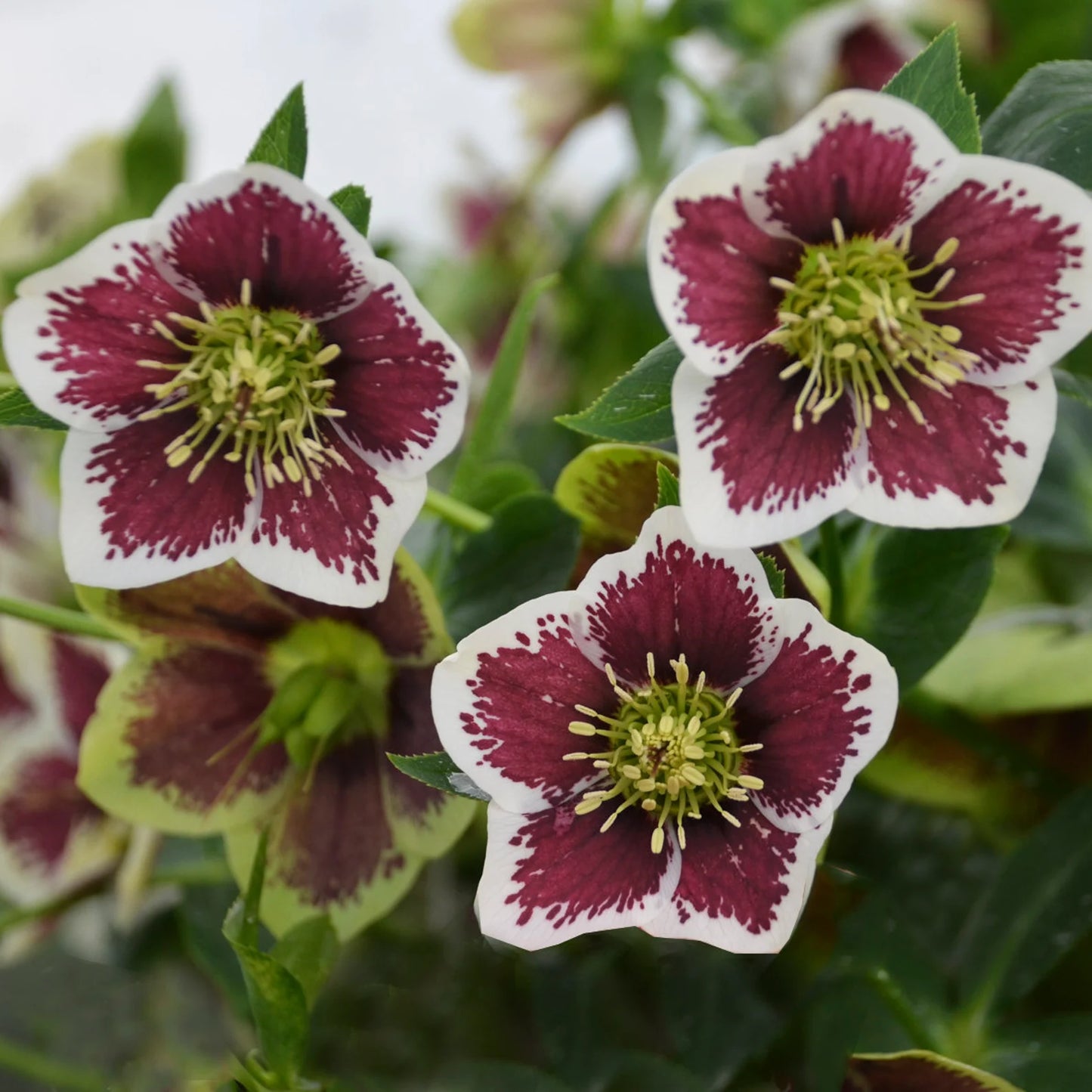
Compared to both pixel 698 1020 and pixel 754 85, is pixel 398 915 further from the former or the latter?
pixel 754 85

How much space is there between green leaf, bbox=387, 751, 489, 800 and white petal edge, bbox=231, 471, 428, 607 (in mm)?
46

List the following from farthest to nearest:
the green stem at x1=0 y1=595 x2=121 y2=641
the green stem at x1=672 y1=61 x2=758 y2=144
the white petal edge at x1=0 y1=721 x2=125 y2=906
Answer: the green stem at x1=672 y1=61 x2=758 y2=144
the white petal edge at x1=0 y1=721 x2=125 y2=906
the green stem at x1=0 y1=595 x2=121 y2=641

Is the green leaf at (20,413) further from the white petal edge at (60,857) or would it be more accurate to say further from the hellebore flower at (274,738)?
the white petal edge at (60,857)

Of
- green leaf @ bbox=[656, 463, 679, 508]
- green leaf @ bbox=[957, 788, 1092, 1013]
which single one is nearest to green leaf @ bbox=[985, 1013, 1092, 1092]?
green leaf @ bbox=[957, 788, 1092, 1013]

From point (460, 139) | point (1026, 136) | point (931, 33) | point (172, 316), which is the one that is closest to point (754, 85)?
point (931, 33)

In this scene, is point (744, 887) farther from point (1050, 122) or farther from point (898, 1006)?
point (1050, 122)

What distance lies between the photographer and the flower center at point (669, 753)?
33 centimetres

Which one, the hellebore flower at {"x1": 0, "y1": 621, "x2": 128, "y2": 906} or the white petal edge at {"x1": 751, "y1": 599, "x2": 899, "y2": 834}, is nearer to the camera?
the white petal edge at {"x1": 751, "y1": 599, "x2": 899, "y2": 834}

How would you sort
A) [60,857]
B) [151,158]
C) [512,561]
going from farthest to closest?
[151,158] → [60,857] → [512,561]

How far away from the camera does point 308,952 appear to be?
0.39 meters

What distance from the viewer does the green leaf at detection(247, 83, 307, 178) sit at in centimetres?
36

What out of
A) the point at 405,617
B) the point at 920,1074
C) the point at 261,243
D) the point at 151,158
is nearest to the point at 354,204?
the point at 261,243

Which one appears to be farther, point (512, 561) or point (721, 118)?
point (721, 118)

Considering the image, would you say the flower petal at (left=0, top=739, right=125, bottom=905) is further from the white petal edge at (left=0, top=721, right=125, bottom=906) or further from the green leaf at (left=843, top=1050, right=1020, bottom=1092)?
the green leaf at (left=843, top=1050, right=1020, bottom=1092)
